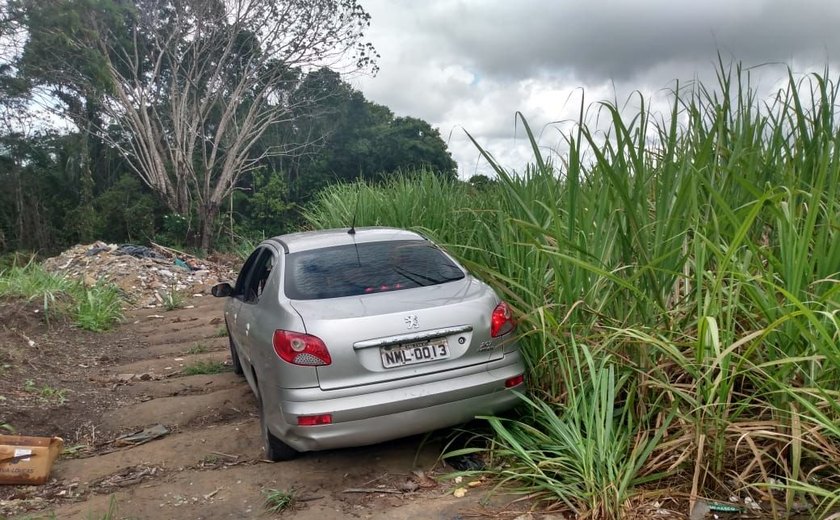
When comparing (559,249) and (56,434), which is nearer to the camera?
(559,249)

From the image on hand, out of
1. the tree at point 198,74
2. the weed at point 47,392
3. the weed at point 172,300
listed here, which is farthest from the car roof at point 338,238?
the tree at point 198,74

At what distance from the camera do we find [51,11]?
1769cm

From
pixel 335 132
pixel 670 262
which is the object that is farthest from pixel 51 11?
pixel 670 262

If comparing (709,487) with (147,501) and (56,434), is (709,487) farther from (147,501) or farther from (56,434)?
(56,434)

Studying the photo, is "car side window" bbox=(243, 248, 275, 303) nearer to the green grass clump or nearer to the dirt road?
the dirt road

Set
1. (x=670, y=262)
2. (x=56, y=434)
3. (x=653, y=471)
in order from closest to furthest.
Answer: (x=653, y=471) → (x=670, y=262) → (x=56, y=434)

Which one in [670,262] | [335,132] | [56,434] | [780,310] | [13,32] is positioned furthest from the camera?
[335,132]

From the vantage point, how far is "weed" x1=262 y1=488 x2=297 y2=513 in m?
3.28

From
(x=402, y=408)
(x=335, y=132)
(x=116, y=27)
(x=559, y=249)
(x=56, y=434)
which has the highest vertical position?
(x=116, y=27)

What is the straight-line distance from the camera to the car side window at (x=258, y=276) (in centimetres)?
448

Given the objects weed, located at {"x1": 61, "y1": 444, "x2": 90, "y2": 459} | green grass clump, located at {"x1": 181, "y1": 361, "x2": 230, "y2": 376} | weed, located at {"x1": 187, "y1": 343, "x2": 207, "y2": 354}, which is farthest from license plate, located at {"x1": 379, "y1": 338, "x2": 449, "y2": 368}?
weed, located at {"x1": 187, "y1": 343, "x2": 207, "y2": 354}

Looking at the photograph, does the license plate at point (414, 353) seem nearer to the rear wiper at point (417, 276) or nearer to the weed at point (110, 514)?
the rear wiper at point (417, 276)

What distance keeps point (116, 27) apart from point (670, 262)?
23516mm

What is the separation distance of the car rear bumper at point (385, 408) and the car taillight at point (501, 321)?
0.21 m
